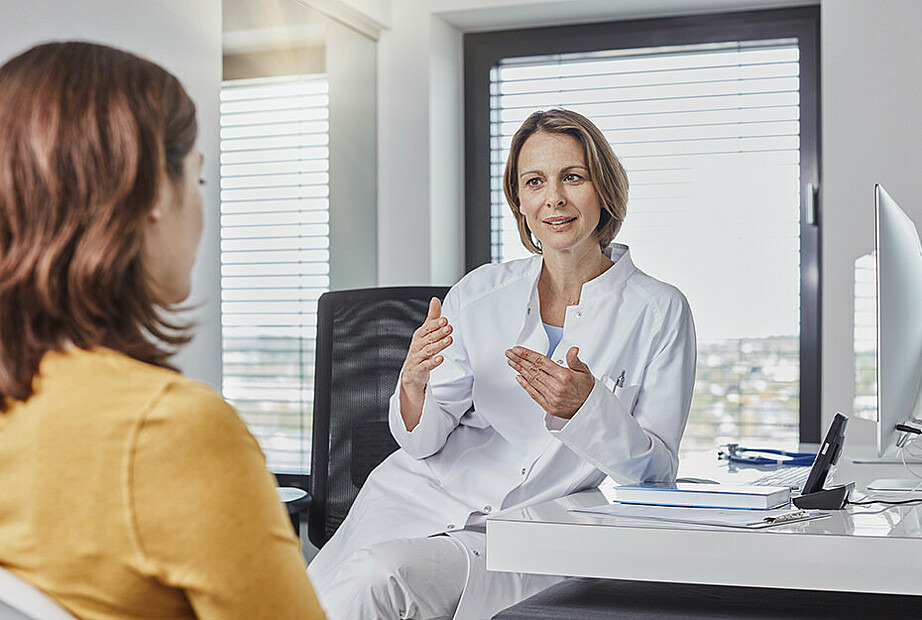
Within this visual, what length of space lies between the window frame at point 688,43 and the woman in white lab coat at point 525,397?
135 cm

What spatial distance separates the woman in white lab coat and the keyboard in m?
0.17

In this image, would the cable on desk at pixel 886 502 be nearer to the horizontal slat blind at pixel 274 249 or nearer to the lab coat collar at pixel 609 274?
the lab coat collar at pixel 609 274

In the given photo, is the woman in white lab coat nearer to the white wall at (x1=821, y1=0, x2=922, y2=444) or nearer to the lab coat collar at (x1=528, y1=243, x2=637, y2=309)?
the lab coat collar at (x1=528, y1=243, x2=637, y2=309)

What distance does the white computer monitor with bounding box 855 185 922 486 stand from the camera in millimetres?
1412

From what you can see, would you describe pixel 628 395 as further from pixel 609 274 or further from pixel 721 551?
pixel 721 551

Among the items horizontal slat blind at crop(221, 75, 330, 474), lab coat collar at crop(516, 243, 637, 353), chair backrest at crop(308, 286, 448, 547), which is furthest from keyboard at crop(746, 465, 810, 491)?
horizontal slat blind at crop(221, 75, 330, 474)

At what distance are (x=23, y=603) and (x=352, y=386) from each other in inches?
67.4

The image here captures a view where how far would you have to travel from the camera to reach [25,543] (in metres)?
0.70

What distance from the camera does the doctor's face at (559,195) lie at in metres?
2.14

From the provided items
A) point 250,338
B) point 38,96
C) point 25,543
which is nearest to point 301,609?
point 25,543

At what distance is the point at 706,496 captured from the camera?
4.44 ft

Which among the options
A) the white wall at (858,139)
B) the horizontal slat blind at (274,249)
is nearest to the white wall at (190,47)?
the horizontal slat blind at (274,249)

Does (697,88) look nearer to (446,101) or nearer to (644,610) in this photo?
(446,101)

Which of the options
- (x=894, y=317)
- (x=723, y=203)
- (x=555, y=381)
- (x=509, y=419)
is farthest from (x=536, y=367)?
(x=723, y=203)
